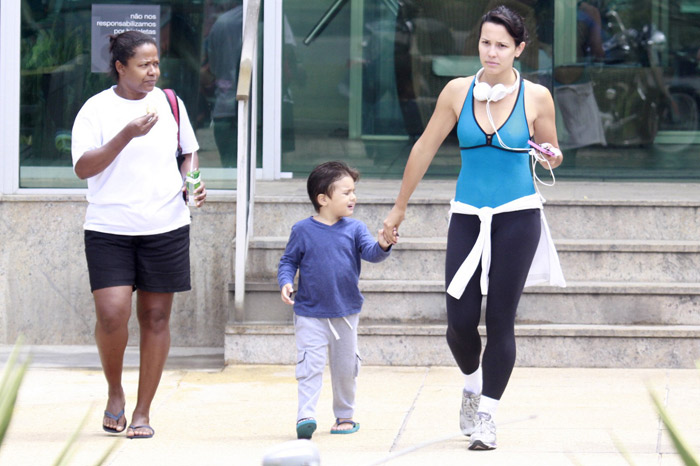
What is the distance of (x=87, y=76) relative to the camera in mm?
7898

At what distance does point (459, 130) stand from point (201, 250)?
3060 mm

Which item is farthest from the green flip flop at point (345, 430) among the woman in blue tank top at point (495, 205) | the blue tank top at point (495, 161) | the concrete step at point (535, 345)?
the concrete step at point (535, 345)

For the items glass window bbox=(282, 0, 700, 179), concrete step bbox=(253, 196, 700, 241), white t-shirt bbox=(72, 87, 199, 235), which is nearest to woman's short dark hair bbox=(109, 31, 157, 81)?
white t-shirt bbox=(72, 87, 199, 235)

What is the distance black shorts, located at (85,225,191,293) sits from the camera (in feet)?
16.0

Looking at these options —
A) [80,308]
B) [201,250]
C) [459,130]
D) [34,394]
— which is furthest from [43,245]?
[459,130]

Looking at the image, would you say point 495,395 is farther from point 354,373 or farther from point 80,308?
point 80,308

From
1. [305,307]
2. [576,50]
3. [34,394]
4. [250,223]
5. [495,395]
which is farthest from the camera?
[576,50]

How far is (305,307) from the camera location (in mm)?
4867

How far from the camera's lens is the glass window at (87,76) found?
7855 millimetres

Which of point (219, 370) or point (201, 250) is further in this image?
point (201, 250)

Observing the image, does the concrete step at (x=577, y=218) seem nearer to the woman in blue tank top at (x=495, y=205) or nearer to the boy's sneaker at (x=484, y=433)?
the woman in blue tank top at (x=495, y=205)

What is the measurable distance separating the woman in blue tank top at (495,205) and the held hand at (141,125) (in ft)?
3.53

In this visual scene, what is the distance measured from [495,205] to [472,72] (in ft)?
14.6

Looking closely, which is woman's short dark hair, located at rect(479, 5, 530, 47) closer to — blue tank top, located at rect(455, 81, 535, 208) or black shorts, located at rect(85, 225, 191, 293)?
blue tank top, located at rect(455, 81, 535, 208)
